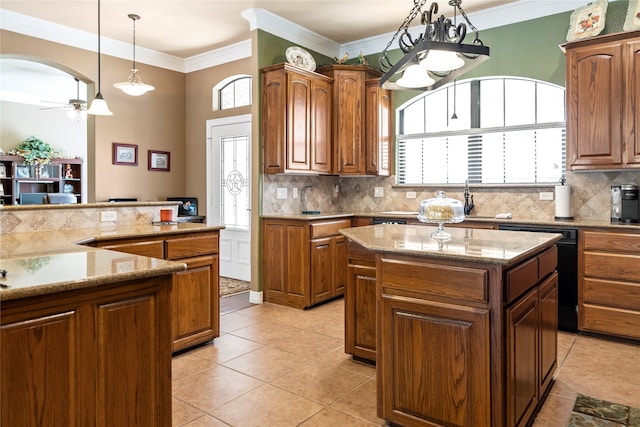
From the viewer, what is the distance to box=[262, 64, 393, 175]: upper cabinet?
4.75m

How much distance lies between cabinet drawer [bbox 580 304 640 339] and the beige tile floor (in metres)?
0.10

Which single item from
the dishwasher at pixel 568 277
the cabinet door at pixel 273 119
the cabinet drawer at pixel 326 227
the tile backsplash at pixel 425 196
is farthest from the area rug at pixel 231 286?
the dishwasher at pixel 568 277

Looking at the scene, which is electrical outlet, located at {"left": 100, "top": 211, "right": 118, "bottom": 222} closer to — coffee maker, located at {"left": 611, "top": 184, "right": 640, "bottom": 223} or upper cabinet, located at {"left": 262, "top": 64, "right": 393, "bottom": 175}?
upper cabinet, located at {"left": 262, "top": 64, "right": 393, "bottom": 175}

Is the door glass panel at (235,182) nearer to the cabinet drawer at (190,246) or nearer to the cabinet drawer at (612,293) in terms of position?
the cabinet drawer at (190,246)

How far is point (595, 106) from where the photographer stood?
370 cm

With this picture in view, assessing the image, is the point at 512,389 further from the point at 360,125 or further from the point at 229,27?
the point at 229,27

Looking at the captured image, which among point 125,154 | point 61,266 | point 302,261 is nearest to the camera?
point 61,266

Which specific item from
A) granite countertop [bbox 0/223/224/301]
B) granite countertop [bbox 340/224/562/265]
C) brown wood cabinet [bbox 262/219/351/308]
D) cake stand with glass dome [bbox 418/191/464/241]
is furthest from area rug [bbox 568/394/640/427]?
brown wood cabinet [bbox 262/219/351/308]

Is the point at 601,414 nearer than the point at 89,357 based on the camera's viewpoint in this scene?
No

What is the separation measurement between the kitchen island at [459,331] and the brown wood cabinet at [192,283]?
5.04 feet

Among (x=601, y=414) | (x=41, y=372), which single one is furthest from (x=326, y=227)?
(x=41, y=372)

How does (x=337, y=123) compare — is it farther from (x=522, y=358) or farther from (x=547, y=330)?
(x=522, y=358)

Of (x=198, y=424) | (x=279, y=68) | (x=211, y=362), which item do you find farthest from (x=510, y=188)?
(x=198, y=424)

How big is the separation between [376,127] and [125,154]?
3.33 m
